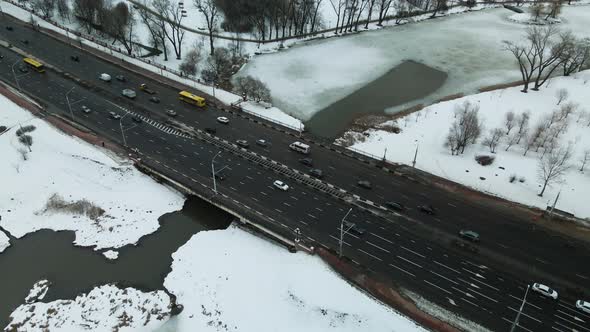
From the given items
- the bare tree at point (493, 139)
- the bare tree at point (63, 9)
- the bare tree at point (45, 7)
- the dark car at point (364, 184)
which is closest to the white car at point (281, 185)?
the dark car at point (364, 184)

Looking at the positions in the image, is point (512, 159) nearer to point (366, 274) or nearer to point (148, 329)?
point (366, 274)

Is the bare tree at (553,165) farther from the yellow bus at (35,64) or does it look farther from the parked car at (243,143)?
the yellow bus at (35,64)

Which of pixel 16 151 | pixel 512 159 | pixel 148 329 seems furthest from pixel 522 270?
pixel 16 151

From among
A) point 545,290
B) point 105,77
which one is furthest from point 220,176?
point 545,290

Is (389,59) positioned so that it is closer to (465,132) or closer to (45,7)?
(465,132)

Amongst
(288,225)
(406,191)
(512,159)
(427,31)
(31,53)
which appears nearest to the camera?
(288,225)

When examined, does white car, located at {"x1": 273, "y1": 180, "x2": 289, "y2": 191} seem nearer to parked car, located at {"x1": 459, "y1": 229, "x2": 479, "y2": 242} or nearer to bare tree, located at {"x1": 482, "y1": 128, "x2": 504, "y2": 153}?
parked car, located at {"x1": 459, "y1": 229, "x2": 479, "y2": 242}

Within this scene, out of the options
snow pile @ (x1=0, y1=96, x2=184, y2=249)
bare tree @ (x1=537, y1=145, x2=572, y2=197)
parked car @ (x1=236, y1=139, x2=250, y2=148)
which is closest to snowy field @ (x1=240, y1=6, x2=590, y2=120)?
parked car @ (x1=236, y1=139, x2=250, y2=148)
